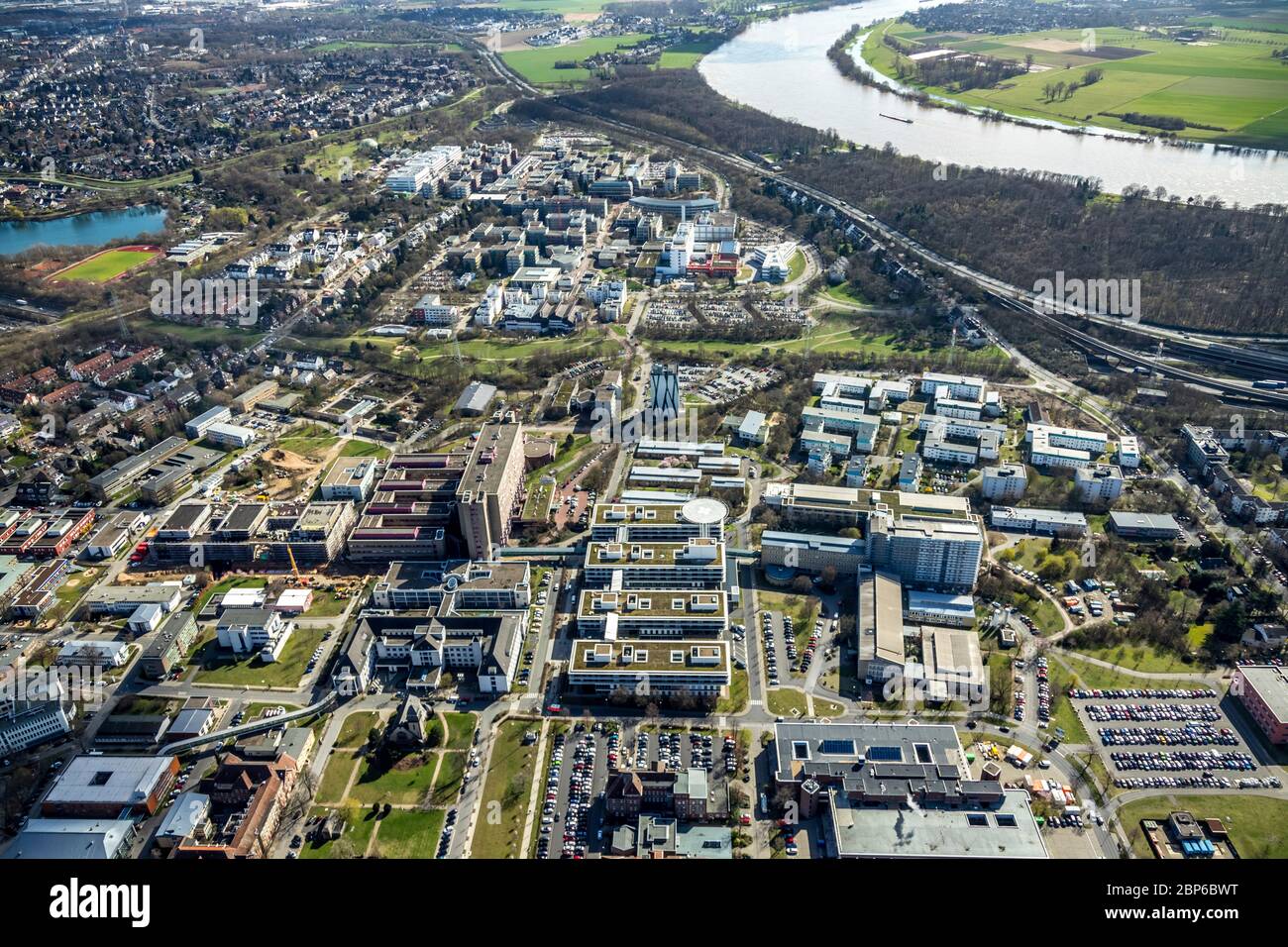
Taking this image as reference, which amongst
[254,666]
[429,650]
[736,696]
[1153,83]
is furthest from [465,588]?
[1153,83]

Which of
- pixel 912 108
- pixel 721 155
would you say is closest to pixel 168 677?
pixel 721 155

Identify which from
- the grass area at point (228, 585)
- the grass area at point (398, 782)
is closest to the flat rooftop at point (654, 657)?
the grass area at point (398, 782)

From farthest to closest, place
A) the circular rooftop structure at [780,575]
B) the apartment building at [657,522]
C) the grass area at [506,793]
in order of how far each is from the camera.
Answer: the apartment building at [657,522], the circular rooftop structure at [780,575], the grass area at [506,793]

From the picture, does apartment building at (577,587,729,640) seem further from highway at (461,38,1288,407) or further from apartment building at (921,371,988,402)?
highway at (461,38,1288,407)

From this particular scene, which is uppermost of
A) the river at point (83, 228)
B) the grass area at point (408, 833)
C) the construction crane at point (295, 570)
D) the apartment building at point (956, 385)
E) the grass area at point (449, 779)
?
the river at point (83, 228)

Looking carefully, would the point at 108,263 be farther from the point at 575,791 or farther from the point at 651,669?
the point at 575,791

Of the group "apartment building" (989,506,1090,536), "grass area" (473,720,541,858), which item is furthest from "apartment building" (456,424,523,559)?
"apartment building" (989,506,1090,536)

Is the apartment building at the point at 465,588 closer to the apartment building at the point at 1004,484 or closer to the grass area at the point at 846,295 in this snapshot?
the apartment building at the point at 1004,484
